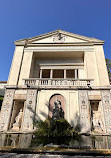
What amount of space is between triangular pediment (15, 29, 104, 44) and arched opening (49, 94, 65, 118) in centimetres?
789

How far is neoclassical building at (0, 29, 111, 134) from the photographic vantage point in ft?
31.3

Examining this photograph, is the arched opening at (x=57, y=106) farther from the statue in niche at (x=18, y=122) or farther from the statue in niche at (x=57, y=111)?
the statue in niche at (x=18, y=122)

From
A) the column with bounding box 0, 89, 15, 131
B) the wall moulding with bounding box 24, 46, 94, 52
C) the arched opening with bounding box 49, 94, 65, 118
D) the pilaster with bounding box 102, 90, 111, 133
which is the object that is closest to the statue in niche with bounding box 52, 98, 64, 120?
the arched opening with bounding box 49, 94, 65, 118

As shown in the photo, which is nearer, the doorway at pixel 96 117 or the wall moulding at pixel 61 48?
the doorway at pixel 96 117

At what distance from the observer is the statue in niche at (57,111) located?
895 centimetres

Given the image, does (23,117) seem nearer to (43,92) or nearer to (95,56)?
(43,92)

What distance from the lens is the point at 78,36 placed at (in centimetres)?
1479

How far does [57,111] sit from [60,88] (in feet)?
8.16

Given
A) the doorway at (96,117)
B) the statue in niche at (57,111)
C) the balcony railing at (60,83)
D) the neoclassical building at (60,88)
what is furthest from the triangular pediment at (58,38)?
the statue in niche at (57,111)

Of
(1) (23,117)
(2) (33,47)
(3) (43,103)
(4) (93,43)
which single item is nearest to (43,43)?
(2) (33,47)

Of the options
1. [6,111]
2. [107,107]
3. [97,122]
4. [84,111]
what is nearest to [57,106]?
[84,111]

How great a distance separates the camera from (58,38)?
14875mm

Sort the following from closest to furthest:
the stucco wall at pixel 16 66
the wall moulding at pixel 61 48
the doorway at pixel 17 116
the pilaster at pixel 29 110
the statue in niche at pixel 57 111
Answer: the statue in niche at pixel 57 111 → the pilaster at pixel 29 110 → the doorway at pixel 17 116 → the stucco wall at pixel 16 66 → the wall moulding at pixel 61 48

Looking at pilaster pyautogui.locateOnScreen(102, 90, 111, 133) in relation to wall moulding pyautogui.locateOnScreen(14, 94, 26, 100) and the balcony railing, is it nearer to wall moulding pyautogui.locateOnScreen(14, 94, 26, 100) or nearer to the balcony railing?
the balcony railing
